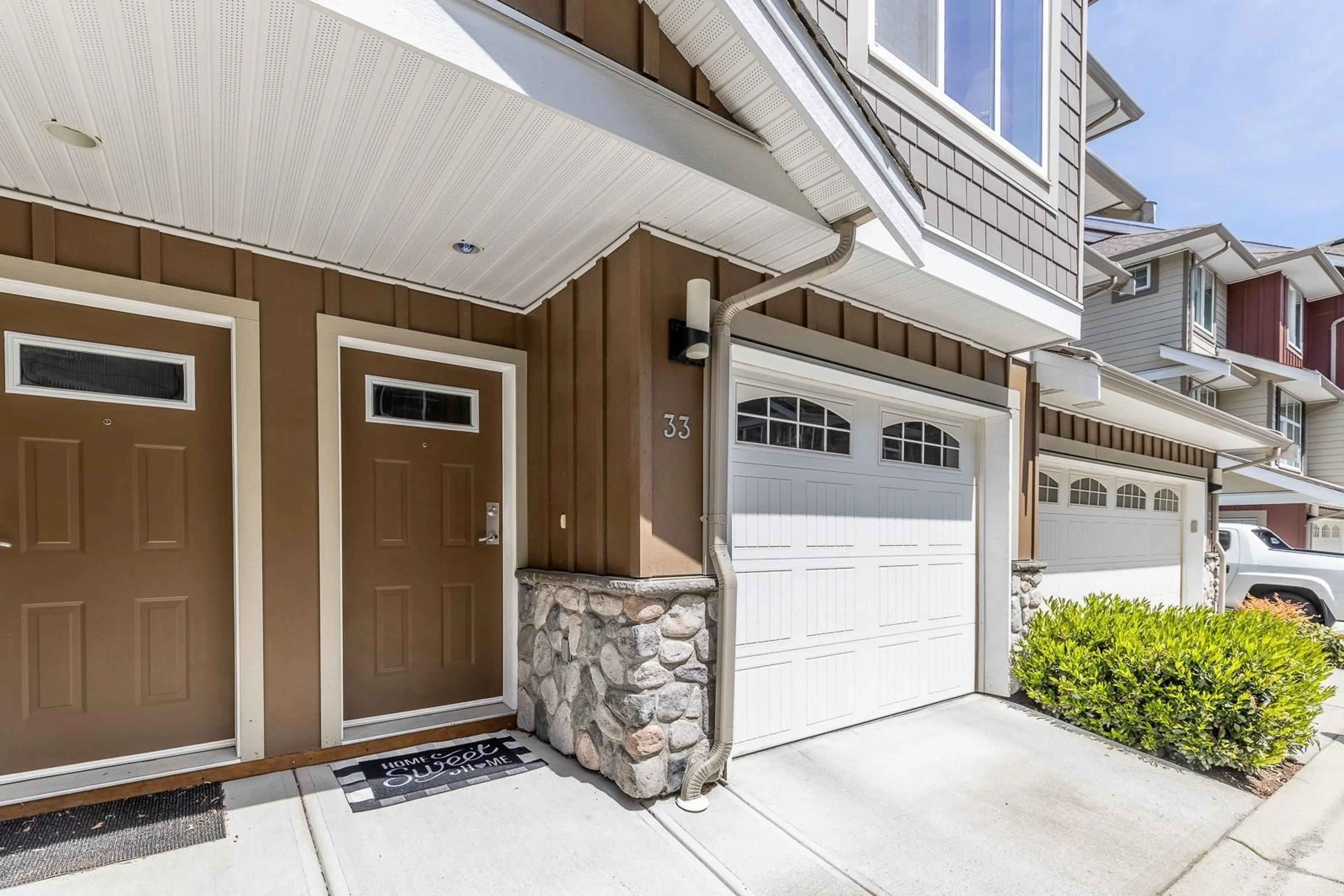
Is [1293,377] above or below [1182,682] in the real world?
above

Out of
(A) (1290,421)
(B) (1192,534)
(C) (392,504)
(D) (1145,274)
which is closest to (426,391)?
(C) (392,504)

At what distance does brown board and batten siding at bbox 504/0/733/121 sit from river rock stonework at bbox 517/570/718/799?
1977 millimetres

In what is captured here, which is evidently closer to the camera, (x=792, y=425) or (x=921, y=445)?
(x=792, y=425)

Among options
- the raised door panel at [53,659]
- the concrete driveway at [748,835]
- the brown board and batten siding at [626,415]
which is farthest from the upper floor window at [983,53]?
the raised door panel at [53,659]

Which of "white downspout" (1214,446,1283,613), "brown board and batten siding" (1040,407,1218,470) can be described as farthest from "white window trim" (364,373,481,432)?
"white downspout" (1214,446,1283,613)

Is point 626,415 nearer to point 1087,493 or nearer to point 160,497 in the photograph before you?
point 160,497

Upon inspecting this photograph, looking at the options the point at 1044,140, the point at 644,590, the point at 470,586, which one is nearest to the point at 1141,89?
the point at 1044,140

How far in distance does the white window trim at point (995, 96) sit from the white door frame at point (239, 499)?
328cm

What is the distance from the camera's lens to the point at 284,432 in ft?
9.77

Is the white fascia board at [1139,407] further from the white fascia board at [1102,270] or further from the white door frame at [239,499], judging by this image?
the white door frame at [239,499]

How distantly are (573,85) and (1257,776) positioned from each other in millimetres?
4754

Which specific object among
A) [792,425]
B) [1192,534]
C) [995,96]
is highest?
[995,96]

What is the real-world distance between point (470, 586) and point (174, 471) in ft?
4.93

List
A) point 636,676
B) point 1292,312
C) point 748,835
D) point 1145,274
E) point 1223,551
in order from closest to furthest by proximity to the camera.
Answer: point 748,835 < point 636,676 < point 1223,551 < point 1145,274 < point 1292,312
